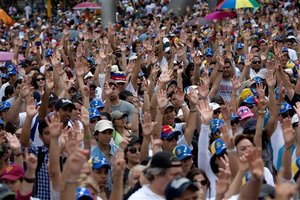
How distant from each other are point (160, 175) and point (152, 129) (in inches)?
76.5

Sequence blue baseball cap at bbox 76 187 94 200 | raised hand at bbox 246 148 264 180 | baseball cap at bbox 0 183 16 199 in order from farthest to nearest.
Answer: blue baseball cap at bbox 76 187 94 200
baseball cap at bbox 0 183 16 199
raised hand at bbox 246 148 264 180

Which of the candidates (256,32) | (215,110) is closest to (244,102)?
(215,110)

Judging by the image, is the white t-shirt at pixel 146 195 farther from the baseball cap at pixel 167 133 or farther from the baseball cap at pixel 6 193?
the baseball cap at pixel 167 133

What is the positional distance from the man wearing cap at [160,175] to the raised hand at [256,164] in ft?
1.78

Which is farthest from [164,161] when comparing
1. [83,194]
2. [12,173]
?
[12,173]

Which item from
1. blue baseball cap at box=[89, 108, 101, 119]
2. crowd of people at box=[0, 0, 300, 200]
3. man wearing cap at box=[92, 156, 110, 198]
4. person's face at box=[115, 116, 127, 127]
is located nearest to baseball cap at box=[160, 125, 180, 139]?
crowd of people at box=[0, 0, 300, 200]

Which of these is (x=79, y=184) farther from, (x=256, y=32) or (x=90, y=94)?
Answer: (x=256, y=32)

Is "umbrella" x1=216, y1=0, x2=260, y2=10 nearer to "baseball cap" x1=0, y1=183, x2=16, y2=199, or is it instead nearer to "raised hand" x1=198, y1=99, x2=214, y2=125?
"raised hand" x1=198, y1=99, x2=214, y2=125

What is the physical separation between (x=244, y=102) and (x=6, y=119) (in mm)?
2894

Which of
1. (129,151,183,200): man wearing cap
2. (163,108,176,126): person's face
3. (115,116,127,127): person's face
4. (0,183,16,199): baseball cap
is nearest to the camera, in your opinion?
(0,183,16,199): baseball cap

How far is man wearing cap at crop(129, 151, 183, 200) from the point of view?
602 cm

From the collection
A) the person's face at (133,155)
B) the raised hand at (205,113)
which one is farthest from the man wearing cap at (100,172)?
the raised hand at (205,113)

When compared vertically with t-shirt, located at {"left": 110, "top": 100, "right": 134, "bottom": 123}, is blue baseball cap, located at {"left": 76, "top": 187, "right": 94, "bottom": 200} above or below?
above

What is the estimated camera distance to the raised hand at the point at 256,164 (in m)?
5.73
